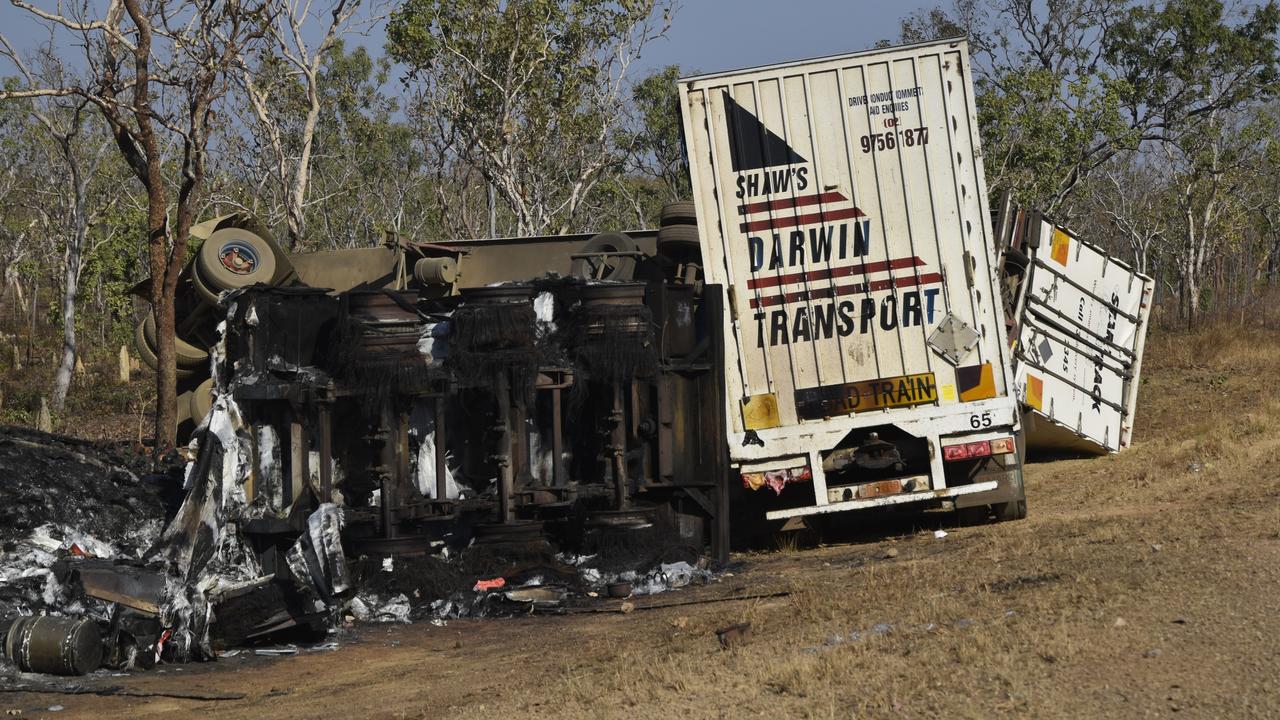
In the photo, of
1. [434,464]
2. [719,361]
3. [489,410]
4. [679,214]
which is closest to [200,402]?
[434,464]

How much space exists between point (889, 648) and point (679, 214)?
5.94m

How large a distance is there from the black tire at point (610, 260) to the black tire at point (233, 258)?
122 inches

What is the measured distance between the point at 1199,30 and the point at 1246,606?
1088 inches

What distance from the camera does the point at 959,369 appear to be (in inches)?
401

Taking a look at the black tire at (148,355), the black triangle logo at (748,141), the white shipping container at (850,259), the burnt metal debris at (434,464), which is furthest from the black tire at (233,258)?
the black triangle logo at (748,141)

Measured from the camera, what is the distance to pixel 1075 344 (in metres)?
14.2

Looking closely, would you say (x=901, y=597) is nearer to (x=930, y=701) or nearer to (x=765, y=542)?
(x=930, y=701)

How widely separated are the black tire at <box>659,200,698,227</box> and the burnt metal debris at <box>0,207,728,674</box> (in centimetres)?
156

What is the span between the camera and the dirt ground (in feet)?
17.4

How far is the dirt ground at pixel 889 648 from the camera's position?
531 centimetres

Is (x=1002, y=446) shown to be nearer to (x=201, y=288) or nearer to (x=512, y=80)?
(x=201, y=288)

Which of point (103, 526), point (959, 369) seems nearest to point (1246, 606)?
point (959, 369)

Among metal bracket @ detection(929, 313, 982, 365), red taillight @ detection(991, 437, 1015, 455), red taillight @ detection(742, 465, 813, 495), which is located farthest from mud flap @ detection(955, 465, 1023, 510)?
red taillight @ detection(742, 465, 813, 495)

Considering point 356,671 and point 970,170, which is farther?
point 970,170
